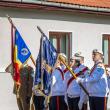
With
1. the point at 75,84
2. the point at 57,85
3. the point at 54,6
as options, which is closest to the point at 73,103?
the point at 75,84

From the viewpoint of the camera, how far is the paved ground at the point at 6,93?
1456cm

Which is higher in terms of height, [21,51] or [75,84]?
[21,51]

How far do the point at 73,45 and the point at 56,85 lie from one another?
4.65 meters

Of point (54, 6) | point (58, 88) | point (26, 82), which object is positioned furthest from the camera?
point (54, 6)

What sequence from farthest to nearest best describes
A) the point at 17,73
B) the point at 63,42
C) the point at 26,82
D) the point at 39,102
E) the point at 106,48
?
1. the point at 106,48
2. the point at 63,42
3. the point at 17,73
4. the point at 26,82
5. the point at 39,102

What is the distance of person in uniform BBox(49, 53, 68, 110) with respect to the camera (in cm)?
1188

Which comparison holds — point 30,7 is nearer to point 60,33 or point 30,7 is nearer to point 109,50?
point 60,33

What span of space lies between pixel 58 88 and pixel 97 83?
1.31 metres

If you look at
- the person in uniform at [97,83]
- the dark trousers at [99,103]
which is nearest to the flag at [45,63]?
the person in uniform at [97,83]

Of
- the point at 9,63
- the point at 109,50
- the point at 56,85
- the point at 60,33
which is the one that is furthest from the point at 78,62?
the point at 109,50

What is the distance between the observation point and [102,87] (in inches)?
428

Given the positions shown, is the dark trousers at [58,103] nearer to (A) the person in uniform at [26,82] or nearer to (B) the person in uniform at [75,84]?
(B) the person in uniform at [75,84]

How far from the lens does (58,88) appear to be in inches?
467

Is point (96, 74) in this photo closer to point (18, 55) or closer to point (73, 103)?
point (73, 103)
